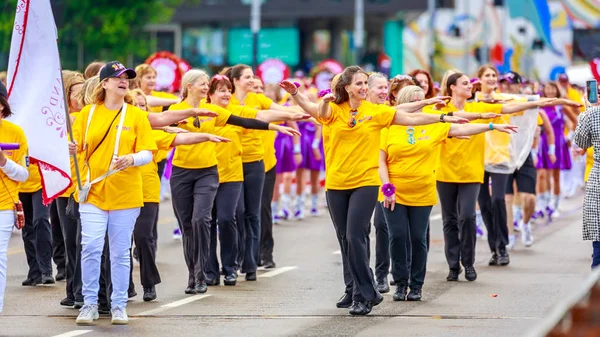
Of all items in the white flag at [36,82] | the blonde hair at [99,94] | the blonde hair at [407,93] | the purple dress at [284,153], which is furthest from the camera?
the purple dress at [284,153]

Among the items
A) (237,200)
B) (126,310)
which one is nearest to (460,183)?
(237,200)

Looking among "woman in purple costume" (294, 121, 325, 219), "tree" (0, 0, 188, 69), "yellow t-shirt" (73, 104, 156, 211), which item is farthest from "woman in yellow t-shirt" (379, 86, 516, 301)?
"tree" (0, 0, 188, 69)

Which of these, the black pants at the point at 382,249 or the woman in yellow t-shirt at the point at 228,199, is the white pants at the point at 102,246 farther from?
the black pants at the point at 382,249

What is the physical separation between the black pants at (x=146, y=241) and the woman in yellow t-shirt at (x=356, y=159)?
1595 mm

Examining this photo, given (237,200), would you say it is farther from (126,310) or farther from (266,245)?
(126,310)

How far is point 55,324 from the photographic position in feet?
32.7

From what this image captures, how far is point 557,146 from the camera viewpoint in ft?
66.0

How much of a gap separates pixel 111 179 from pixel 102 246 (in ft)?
1.73

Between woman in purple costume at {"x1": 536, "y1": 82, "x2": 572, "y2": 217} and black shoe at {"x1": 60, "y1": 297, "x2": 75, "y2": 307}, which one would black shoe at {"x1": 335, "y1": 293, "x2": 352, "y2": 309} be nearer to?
black shoe at {"x1": 60, "y1": 297, "x2": 75, "y2": 307}

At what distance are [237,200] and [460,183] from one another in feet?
7.18

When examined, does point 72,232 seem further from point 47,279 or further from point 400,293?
point 400,293

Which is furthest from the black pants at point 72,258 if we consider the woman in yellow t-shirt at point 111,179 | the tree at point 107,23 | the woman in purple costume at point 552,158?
the tree at point 107,23

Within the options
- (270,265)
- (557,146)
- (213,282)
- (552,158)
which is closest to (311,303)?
(213,282)

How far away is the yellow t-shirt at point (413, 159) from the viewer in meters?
11.4
